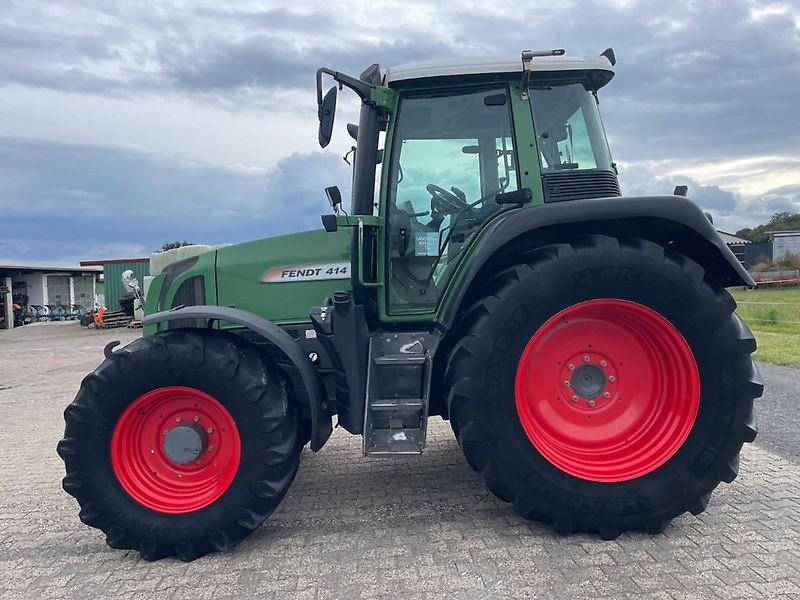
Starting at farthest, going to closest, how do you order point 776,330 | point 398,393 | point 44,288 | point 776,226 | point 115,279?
point 776,226 → point 44,288 → point 115,279 → point 776,330 → point 398,393

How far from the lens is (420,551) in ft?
10.3

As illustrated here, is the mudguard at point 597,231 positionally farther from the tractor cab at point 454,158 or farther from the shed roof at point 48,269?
the shed roof at point 48,269

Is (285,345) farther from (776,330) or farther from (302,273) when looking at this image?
(776,330)

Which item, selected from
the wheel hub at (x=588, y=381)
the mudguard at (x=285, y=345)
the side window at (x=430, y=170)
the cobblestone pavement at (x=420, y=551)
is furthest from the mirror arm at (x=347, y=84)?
the cobblestone pavement at (x=420, y=551)

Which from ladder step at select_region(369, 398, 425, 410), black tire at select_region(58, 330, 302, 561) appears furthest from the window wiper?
black tire at select_region(58, 330, 302, 561)

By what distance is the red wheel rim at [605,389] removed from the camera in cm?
329

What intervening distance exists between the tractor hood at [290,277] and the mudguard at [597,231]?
2.63 feet

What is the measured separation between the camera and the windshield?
11.7 feet

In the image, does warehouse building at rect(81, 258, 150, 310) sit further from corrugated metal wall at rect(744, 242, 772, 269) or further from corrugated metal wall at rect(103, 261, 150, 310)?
corrugated metal wall at rect(744, 242, 772, 269)

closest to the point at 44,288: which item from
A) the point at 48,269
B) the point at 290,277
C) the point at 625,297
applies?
the point at 48,269

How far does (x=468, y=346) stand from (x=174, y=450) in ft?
5.58

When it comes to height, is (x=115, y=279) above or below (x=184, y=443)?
above

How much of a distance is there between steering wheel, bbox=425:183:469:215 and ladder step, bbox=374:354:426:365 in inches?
34.9

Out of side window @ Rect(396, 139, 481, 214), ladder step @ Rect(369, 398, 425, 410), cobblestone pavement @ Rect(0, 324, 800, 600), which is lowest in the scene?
cobblestone pavement @ Rect(0, 324, 800, 600)
